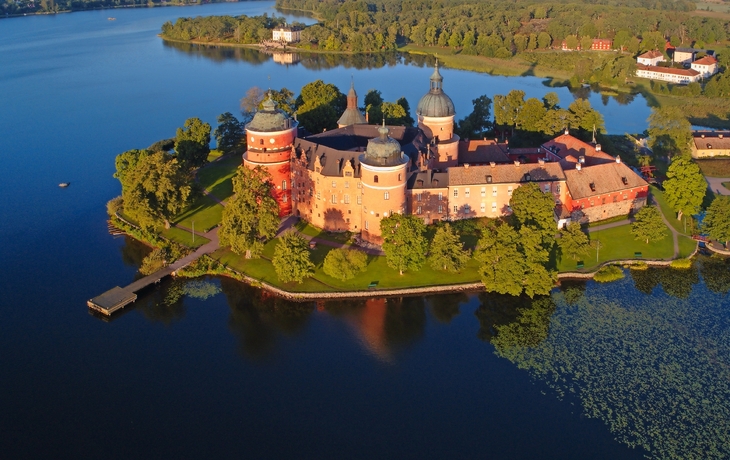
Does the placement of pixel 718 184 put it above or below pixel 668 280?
above

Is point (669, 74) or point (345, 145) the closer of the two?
point (345, 145)

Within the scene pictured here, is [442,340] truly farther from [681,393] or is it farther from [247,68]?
[247,68]

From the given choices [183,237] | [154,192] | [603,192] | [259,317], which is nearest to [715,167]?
[603,192]

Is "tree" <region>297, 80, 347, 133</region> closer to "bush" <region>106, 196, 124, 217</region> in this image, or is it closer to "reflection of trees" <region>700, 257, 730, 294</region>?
"bush" <region>106, 196, 124, 217</region>

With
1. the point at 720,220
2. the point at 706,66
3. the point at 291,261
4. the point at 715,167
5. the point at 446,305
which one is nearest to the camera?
the point at 446,305

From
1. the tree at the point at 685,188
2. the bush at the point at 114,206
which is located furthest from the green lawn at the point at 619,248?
the bush at the point at 114,206

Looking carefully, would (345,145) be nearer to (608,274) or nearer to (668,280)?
(608,274)

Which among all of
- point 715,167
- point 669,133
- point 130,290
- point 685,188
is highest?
point 669,133

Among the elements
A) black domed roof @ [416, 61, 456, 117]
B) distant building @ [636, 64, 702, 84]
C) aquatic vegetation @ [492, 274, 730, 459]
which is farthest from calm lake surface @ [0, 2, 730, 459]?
distant building @ [636, 64, 702, 84]
